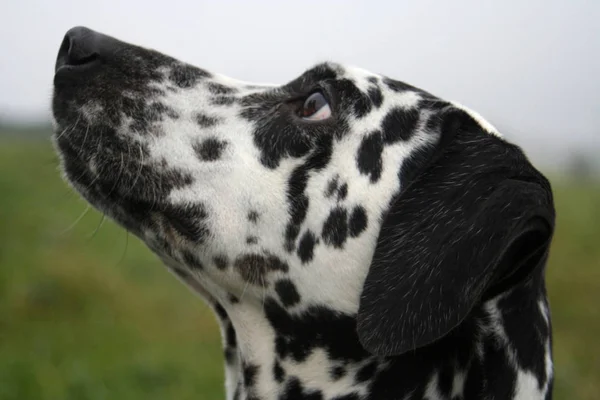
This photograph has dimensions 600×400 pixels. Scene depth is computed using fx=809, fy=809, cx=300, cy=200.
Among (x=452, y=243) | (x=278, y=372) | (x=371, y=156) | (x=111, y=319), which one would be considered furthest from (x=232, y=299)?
(x=111, y=319)

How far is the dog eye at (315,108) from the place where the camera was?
9.45ft

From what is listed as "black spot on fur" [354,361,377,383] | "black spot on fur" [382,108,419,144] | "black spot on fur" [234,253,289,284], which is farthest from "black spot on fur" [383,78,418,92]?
"black spot on fur" [354,361,377,383]

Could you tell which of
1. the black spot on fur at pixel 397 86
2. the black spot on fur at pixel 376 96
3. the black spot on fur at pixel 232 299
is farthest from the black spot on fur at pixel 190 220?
the black spot on fur at pixel 397 86

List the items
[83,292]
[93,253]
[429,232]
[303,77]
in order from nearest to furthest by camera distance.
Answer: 1. [429,232]
2. [303,77]
3. [83,292]
4. [93,253]

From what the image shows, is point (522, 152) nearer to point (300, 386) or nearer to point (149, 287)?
point (300, 386)

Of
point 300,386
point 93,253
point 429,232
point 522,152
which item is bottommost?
point 93,253

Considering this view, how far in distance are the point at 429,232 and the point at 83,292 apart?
5766 mm

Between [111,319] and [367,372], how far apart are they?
5016 mm

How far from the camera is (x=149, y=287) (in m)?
8.93

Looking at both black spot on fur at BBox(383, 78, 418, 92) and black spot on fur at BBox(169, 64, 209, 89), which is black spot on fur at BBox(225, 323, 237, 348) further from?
black spot on fur at BBox(383, 78, 418, 92)

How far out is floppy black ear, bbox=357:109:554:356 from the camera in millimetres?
2396

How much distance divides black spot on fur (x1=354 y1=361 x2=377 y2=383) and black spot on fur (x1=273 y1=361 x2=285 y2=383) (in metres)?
0.27

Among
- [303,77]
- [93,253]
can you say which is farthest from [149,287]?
[303,77]

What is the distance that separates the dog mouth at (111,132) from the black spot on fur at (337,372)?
769mm
